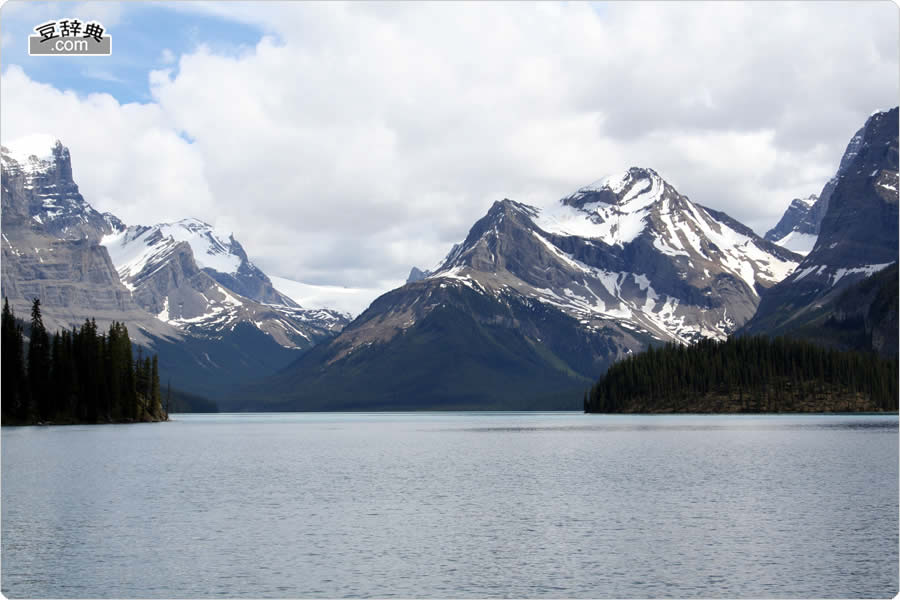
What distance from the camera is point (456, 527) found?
73875 mm

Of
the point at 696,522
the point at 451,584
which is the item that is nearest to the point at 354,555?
the point at 451,584

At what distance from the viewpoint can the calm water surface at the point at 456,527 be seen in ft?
181

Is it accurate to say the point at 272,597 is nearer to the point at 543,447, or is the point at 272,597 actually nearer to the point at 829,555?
the point at 829,555

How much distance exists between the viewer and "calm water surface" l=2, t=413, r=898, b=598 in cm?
5519

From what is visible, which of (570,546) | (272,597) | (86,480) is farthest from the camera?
(86,480)

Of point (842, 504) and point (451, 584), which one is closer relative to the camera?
point (451, 584)

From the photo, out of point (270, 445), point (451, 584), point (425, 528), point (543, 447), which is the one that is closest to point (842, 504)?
point (425, 528)

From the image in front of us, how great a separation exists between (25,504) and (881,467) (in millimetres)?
87382

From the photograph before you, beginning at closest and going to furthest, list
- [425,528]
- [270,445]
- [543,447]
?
1. [425,528]
2. [543,447]
3. [270,445]

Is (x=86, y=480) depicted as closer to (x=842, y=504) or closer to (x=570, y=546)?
(x=570, y=546)

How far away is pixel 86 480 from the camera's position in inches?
4181

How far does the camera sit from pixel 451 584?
55031 millimetres

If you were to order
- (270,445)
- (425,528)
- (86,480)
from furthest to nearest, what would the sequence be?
(270,445) < (86,480) < (425,528)

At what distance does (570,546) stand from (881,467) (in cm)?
6251
